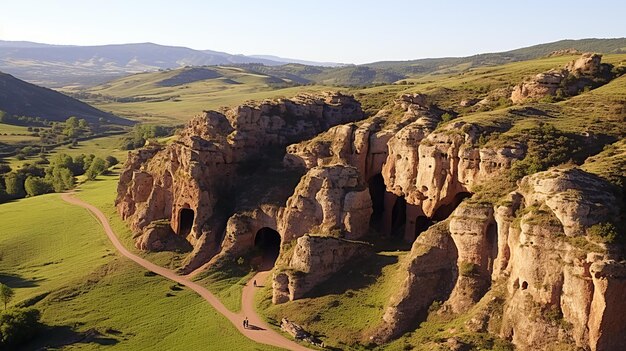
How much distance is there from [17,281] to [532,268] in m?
65.9

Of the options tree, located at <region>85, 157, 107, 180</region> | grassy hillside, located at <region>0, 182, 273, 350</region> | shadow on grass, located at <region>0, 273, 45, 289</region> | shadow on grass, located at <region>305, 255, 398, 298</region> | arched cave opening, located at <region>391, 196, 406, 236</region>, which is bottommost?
shadow on grass, located at <region>0, 273, 45, 289</region>

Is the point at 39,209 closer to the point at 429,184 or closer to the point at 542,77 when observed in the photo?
the point at 429,184

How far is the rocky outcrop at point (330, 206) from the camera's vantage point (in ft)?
225

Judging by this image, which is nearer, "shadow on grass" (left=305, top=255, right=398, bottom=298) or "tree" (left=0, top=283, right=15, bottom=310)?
"shadow on grass" (left=305, top=255, right=398, bottom=298)

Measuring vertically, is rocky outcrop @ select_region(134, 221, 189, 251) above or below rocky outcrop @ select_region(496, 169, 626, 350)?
below

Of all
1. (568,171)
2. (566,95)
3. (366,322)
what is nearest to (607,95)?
(566,95)

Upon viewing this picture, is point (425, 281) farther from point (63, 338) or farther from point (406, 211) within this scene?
point (63, 338)

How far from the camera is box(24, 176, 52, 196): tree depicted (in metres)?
129

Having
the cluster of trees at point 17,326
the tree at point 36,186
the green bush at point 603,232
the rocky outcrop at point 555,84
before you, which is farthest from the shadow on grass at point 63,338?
the tree at point 36,186

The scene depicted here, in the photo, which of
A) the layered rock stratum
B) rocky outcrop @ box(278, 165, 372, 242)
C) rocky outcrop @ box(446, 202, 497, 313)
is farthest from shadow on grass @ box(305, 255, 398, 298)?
rocky outcrop @ box(446, 202, 497, 313)

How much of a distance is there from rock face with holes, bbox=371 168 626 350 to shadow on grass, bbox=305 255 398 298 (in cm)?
625

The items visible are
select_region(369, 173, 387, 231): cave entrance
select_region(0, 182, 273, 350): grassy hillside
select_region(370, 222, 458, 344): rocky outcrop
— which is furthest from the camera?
select_region(369, 173, 387, 231): cave entrance

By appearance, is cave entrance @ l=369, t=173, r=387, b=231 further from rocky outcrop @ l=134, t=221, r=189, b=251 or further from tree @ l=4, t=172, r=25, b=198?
tree @ l=4, t=172, r=25, b=198

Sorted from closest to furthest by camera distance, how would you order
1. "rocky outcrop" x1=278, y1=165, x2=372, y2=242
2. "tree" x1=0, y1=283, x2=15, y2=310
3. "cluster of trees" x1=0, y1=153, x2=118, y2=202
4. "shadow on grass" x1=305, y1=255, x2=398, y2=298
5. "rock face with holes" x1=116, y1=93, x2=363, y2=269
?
"shadow on grass" x1=305, y1=255, x2=398, y2=298 → "tree" x1=0, y1=283, x2=15, y2=310 → "rocky outcrop" x1=278, y1=165, x2=372, y2=242 → "rock face with holes" x1=116, y1=93, x2=363, y2=269 → "cluster of trees" x1=0, y1=153, x2=118, y2=202
